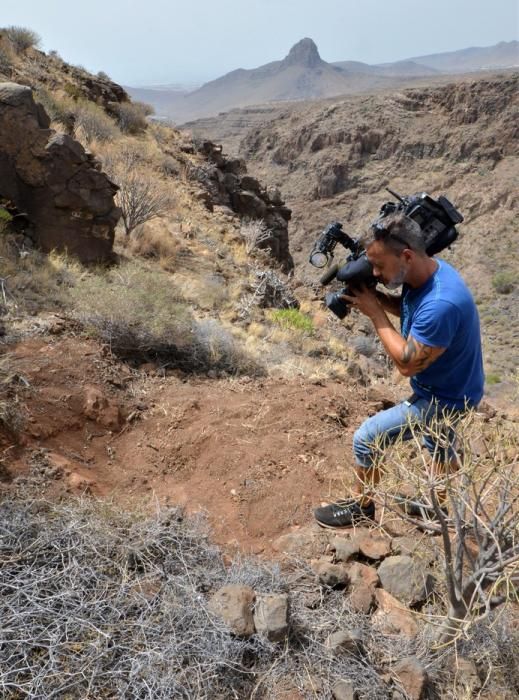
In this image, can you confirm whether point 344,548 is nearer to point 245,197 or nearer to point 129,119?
point 245,197

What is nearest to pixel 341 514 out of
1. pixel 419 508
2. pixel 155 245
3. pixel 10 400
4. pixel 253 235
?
pixel 419 508

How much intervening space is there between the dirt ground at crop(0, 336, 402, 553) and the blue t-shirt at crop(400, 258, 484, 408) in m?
0.74

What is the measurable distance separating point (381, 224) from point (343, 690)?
6.08ft

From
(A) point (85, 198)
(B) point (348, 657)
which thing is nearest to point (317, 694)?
(B) point (348, 657)

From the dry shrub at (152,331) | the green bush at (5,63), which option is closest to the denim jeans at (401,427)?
the dry shrub at (152,331)

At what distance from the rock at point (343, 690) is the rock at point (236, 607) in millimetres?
358

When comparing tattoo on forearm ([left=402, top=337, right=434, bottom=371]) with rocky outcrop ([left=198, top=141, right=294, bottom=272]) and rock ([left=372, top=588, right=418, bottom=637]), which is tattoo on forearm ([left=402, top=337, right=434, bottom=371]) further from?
rocky outcrop ([left=198, top=141, right=294, bottom=272])

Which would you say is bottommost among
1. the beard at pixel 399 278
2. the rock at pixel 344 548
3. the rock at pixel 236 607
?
the rock at pixel 344 548

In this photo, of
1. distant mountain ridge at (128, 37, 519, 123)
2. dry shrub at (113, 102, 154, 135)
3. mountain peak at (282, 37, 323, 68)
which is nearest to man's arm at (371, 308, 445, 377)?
dry shrub at (113, 102, 154, 135)

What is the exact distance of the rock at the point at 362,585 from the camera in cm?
228

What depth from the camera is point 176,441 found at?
365cm

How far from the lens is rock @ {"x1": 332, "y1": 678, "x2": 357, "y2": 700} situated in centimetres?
187

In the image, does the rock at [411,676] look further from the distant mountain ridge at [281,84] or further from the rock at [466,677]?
the distant mountain ridge at [281,84]

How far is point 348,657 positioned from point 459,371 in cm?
131
